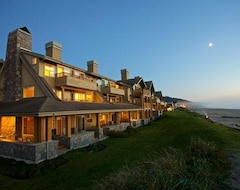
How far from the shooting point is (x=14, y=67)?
18844mm

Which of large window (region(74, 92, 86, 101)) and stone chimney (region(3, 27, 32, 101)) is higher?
stone chimney (region(3, 27, 32, 101))

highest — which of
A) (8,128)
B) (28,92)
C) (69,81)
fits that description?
(69,81)

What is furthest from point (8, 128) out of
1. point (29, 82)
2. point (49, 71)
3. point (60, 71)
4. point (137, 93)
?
point (137, 93)

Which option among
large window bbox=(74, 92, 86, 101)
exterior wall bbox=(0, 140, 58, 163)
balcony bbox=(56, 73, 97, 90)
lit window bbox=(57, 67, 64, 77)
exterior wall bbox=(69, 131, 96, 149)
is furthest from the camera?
large window bbox=(74, 92, 86, 101)

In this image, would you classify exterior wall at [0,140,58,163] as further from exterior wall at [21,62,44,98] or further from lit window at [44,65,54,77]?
lit window at [44,65,54,77]

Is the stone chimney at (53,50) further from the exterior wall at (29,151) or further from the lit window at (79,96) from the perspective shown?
the exterior wall at (29,151)

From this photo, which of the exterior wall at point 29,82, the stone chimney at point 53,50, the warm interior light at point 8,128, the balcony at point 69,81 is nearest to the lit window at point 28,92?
the exterior wall at point 29,82

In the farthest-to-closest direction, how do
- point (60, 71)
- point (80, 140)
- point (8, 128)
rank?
point (60, 71) → point (8, 128) → point (80, 140)

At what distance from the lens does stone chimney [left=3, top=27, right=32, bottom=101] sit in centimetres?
1869

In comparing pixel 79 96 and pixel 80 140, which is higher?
pixel 79 96

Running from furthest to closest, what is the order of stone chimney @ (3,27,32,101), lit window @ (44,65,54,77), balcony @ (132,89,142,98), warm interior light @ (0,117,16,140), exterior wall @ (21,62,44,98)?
balcony @ (132,89,142,98) → lit window @ (44,65,54,77) → stone chimney @ (3,27,32,101) → exterior wall @ (21,62,44,98) → warm interior light @ (0,117,16,140)

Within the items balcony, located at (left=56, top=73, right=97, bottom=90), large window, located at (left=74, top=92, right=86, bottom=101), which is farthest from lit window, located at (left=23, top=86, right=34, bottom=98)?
large window, located at (left=74, top=92, right=86, bottom=101)

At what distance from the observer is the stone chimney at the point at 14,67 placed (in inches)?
736

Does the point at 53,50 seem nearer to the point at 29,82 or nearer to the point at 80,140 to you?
the point at 29,82
